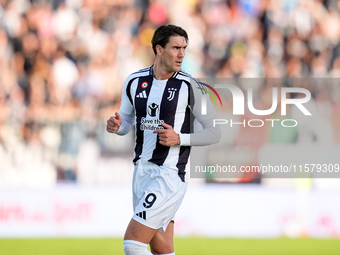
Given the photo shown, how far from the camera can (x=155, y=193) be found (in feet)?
13.8

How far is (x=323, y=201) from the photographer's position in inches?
335

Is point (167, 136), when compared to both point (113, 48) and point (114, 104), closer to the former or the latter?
point (114, 104)

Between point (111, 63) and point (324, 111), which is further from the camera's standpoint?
point (111, 63)

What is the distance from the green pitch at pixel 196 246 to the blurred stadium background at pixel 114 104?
0.23ft

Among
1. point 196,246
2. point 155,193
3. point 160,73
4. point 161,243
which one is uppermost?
point 160,73

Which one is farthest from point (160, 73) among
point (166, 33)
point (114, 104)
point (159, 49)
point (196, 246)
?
point (114, 104)

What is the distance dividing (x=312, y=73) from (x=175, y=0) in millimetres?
3399

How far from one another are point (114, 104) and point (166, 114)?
215 inches

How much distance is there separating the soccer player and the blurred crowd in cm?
423

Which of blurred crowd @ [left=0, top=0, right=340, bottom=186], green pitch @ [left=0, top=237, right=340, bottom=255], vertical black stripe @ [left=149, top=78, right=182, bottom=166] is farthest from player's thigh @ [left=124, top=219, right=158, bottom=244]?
blurred crowd @ [left=0, top=0, right=340, bottom=186]

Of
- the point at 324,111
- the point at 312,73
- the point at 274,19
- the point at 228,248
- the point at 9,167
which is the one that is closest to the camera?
the point at 228,248

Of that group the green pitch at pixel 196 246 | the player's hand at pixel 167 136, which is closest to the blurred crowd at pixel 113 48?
the green pitch at pixel 196 246

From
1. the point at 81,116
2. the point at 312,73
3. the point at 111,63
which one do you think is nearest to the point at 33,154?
the point at 81,116

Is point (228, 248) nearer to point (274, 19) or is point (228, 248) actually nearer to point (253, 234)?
point (253, 234)
